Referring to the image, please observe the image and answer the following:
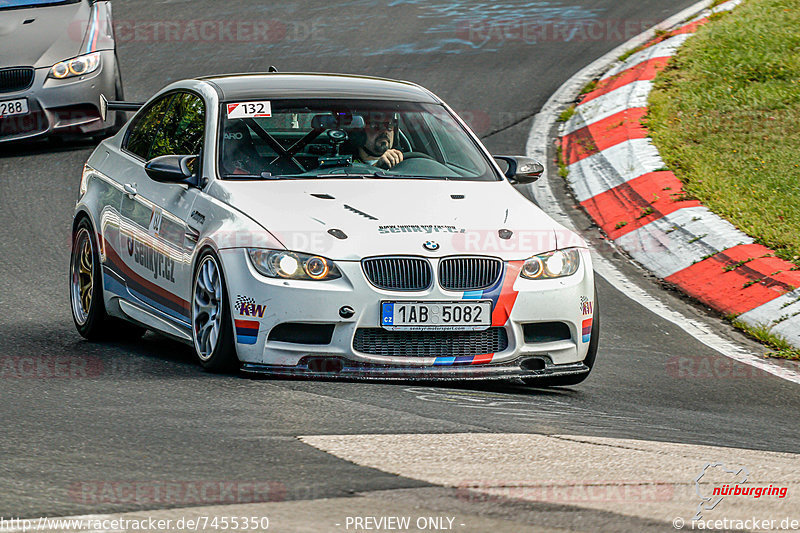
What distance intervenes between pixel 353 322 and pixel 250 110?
68.5 inches

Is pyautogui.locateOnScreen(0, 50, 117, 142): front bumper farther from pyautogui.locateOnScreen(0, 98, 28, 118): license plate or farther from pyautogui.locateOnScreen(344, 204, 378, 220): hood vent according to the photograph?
pyautogui.locateOnScreen(344, 204, 378, 220): hood vent

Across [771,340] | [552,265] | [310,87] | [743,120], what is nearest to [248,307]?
[552,265]

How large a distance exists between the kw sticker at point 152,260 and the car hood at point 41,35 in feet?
18.8

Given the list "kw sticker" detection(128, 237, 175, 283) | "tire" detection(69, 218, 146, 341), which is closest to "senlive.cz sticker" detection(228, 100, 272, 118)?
"kw sticker" detection(128, 237, 175, 283)

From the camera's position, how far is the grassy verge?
9.46 metres

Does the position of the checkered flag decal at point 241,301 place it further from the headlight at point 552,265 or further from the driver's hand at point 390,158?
the driver's hand at point 390,158

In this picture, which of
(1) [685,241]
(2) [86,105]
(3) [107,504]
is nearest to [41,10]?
(2) [86,105]

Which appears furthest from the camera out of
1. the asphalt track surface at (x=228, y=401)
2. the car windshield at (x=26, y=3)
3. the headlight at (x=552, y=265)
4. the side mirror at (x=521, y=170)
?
the car windshield at (x=26, y=3)

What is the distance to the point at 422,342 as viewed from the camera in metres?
6.13

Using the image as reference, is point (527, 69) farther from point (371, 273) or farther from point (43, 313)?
point (371, 273)

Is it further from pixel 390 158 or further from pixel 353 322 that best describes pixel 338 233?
pixel 390 158

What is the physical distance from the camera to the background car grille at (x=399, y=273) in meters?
6.05

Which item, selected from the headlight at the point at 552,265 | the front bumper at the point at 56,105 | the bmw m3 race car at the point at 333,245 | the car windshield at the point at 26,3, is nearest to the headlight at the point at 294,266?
the bmw m3 race car at the point at 333,245

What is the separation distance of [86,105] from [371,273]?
7348mm
